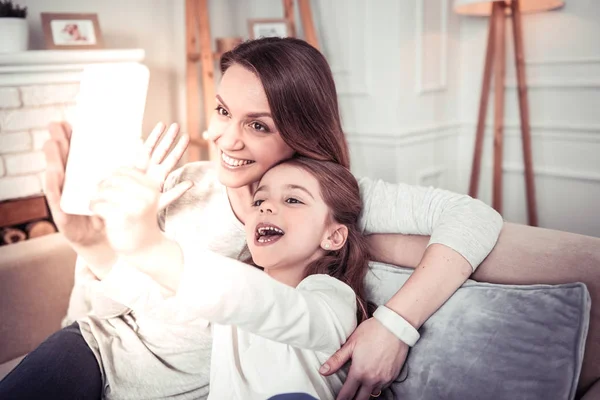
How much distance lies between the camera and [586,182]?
2.07 meters

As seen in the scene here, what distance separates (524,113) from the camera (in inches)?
81.5

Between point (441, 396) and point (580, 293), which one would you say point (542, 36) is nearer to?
point (580, 293)

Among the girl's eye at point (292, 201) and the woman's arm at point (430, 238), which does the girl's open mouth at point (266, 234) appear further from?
the woman's arm at point (430, 238)

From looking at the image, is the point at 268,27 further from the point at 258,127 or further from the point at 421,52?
the point at 258,127

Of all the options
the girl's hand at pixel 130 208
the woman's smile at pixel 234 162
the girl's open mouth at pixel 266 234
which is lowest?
the girl's open mouth at pixel 266 234

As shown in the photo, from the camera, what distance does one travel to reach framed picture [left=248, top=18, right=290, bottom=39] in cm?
213

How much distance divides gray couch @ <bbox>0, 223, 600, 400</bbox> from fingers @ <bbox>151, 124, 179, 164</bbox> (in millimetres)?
514

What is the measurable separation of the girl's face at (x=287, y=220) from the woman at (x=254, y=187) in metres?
0.05

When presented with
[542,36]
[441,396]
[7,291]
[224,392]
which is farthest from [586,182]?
[7,291]

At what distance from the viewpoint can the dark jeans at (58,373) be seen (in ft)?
2.77

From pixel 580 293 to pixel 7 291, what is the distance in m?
1.00

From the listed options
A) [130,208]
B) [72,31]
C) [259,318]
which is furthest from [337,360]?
[72,31]

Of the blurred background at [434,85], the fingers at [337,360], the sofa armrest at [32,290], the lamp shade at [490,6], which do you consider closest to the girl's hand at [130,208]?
the fingers at [337,360]

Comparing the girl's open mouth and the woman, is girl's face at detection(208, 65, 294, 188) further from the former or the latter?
the girl's open mouth
